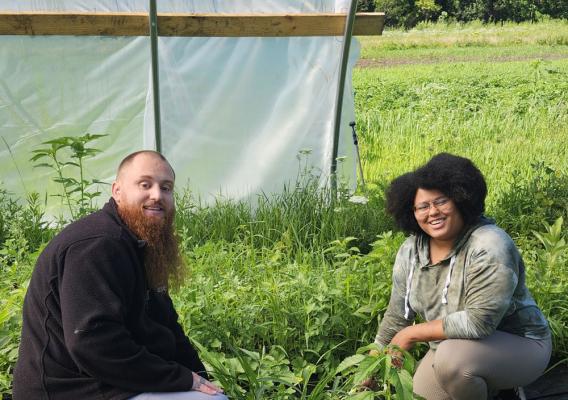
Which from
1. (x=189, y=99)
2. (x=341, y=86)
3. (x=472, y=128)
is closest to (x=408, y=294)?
(x=341, y=86)

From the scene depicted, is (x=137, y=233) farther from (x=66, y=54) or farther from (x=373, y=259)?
(x=66, y=54)

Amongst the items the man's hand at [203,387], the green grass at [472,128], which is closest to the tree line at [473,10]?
the green grass at [472,128]

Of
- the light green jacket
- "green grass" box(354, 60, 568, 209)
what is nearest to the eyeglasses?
the light green jacket

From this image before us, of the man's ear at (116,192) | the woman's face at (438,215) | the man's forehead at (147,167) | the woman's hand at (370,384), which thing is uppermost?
the man's forehead at (147,167)

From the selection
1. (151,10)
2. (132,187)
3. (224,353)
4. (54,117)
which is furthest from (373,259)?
(54,117)

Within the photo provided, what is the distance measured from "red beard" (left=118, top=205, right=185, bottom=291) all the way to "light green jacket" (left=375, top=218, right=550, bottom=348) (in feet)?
3.62

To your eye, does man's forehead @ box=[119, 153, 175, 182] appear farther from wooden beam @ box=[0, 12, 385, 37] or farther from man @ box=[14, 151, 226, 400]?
wooden beam @ box=[0, 12, 385, 37]

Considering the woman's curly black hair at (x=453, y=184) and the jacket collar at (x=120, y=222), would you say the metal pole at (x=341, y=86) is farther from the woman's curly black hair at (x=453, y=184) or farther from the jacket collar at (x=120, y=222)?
the jacket collar at (x=120, y=222)

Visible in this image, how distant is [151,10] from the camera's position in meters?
5.28

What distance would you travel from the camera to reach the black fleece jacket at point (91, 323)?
7.93 ft

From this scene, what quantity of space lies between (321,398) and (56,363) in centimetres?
126

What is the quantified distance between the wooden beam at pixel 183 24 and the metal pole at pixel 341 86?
6.2 inches

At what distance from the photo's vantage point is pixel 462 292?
318 cm

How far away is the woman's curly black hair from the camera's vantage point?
3.13 meters
